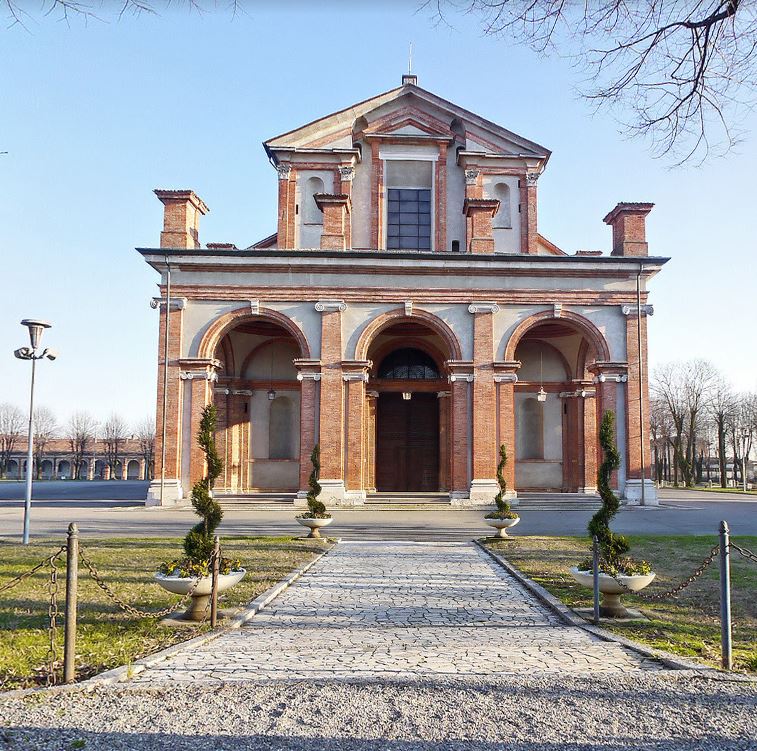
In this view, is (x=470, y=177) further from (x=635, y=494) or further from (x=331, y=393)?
(x=635, y=494)

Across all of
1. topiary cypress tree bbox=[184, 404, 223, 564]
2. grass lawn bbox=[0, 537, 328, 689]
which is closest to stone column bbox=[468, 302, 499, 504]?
grass lawn bbox=[0, 537, 328, 689]

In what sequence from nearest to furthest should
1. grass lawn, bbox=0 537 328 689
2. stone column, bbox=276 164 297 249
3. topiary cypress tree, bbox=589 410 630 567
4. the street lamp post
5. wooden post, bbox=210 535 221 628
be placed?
grass lawn, bbox=0 537 328 689, wooden post, bbox=210 535 221 628, topiary cypress tree, bbox=589 410 630 567, the street lamp post, stone column, bbox=276 164 297 249

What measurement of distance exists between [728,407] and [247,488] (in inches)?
1922

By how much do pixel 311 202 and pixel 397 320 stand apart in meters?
6.61

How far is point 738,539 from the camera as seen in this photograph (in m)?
14.3

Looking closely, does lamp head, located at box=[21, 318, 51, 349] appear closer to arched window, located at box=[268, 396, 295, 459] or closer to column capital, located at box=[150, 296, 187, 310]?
column capital, located at box=[150, 296, 187, 310]

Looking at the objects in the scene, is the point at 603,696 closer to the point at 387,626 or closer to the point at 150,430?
the point at 387,626

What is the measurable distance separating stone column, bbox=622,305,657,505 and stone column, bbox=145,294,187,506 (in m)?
15.9

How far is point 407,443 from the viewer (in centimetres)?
2744

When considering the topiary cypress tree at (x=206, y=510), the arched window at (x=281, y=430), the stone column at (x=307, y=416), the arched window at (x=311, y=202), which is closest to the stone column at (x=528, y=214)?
the arched window at (x=311, y=202)

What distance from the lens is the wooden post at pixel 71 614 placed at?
4867 mm

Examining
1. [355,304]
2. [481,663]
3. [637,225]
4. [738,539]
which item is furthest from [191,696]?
[637,225]

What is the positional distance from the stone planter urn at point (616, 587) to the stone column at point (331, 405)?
15488mm

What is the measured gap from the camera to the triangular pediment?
2672 cm
